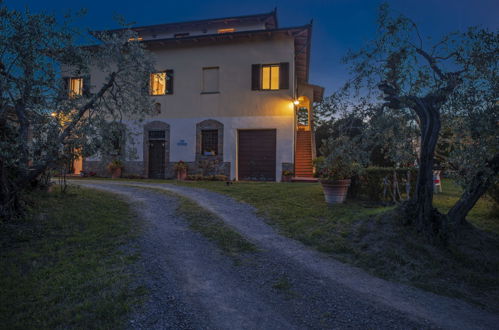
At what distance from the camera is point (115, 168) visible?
45.9 ft

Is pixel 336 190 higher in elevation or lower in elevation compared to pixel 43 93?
lower

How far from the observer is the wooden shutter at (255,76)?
13.3m

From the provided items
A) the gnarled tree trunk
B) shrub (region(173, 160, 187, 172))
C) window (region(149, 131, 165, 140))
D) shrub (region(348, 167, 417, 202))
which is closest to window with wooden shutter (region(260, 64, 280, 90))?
shrub (region(173, 160, 187, 172))

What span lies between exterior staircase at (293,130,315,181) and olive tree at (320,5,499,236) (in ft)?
25.8

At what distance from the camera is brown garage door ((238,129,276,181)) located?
13406 mm

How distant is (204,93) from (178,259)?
36.7 ft

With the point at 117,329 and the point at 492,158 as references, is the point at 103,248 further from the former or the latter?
the point at 492,158

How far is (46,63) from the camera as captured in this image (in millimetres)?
4727

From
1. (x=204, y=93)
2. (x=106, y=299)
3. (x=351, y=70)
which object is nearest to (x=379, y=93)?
(x=351, y=70)

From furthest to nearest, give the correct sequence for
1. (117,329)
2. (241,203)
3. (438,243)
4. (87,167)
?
(87,167) < (241,203) < (438,243) < (117,329)

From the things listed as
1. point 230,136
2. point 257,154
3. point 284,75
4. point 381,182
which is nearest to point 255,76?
point 284,75

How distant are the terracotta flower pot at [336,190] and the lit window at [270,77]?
7.46 m

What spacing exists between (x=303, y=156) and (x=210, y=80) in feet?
19.6

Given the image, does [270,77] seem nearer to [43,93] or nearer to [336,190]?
[336,190]
